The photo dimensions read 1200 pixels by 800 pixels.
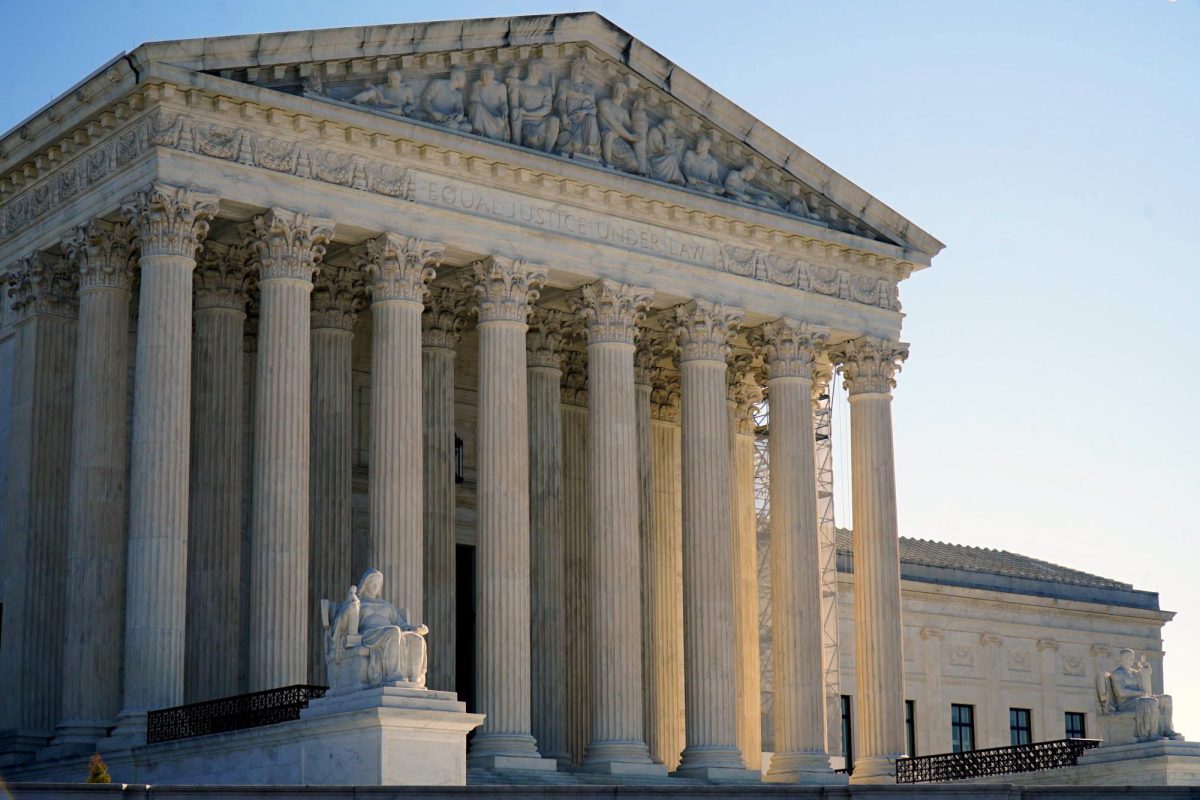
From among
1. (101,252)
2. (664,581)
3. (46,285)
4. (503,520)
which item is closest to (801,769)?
(664,581)

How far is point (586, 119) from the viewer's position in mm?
49406

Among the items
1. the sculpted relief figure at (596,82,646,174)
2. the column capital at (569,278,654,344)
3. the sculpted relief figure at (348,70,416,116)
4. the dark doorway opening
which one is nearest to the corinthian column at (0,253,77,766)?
the sculpted relief figure at (348,70,416,116)

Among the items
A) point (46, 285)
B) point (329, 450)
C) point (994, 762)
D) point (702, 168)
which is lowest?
point (994, 762)

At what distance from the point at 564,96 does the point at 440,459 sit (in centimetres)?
959

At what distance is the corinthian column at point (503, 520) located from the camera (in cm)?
4534

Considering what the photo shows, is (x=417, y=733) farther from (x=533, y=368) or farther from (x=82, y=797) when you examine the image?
(x=533, y=368)

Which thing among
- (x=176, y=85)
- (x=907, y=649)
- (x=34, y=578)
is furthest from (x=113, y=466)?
(x=907, y=649)

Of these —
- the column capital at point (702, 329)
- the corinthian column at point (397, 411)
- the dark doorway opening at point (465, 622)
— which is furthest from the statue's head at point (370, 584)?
the dark doorway opening at point (465, 622)

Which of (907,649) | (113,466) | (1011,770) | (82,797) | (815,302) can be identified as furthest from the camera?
(907,649)

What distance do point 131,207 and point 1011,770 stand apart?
24735 millimetres

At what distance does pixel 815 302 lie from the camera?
53125 millimetres

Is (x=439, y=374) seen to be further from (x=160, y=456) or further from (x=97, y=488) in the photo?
(x=160, y=456)

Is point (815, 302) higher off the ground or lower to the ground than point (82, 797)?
higher

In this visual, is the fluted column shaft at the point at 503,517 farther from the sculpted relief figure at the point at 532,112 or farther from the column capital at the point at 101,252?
the column capital at the point at 101,252
